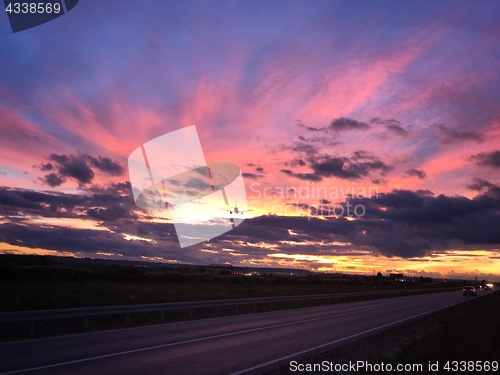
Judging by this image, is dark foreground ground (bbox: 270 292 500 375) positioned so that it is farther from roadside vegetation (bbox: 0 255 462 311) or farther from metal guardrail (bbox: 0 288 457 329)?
roadside vegetation (bbox: 0 255 462 311)

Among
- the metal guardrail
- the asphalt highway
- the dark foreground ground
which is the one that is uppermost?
the metal guardrail

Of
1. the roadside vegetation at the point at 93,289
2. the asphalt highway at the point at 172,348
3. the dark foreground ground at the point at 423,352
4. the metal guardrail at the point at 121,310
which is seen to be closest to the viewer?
the asphalt highway at the point at 172,348

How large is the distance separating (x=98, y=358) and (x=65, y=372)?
1626mm

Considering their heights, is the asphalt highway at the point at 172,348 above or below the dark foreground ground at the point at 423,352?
above

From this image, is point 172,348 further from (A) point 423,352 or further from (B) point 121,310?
(A) point 423,352

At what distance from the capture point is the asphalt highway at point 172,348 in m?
9.41

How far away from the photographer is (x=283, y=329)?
17.2 metres

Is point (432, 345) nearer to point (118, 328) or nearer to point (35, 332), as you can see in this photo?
point (118, 328)

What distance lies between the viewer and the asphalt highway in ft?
30.9

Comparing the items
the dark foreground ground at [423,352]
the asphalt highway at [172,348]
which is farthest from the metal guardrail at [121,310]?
the dark foreground ground at [423,352]

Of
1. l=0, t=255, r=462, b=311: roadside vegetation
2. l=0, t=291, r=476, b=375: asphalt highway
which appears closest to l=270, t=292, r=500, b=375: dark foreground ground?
l=0, t=291, r=476, b=375: asphalt highway

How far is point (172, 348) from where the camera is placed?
12.1 metres

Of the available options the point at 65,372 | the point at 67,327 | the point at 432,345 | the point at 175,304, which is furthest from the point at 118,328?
the point at 432,345

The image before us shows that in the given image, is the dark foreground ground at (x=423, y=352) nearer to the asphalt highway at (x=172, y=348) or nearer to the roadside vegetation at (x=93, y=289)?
the asphalt highway at (x=172, y=348)
